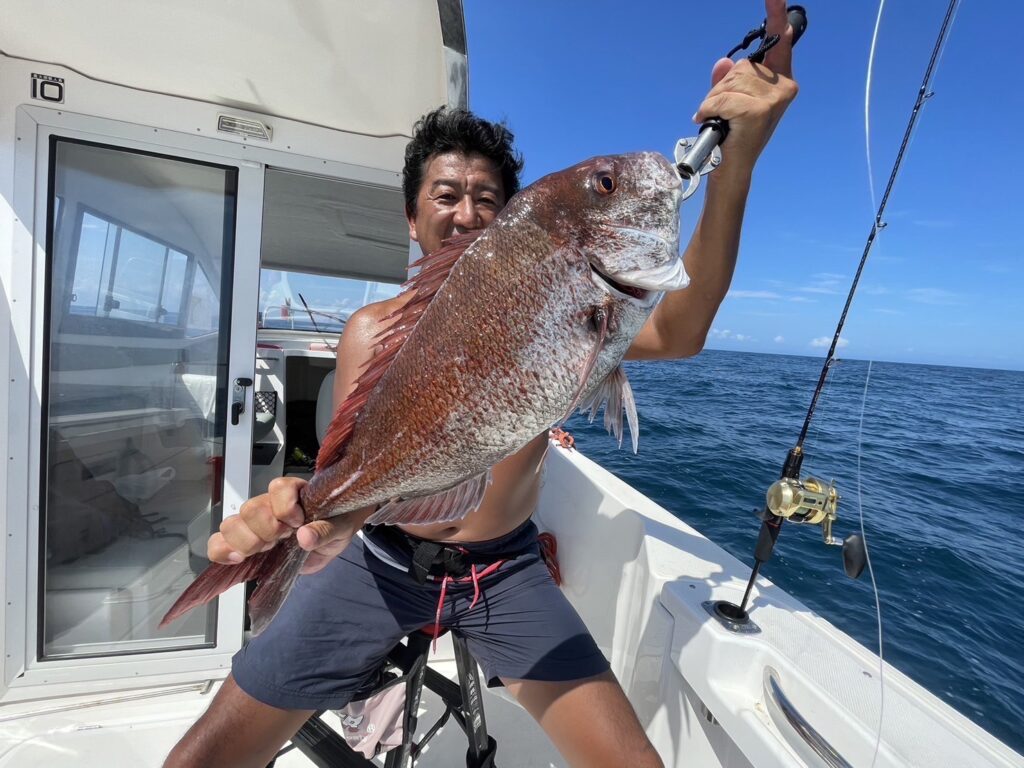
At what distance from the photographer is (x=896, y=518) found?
6789 mm

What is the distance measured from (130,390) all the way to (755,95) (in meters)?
3.34

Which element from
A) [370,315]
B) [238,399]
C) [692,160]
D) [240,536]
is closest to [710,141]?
[692,160]

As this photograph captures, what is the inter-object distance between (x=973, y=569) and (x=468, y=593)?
7.03 metres

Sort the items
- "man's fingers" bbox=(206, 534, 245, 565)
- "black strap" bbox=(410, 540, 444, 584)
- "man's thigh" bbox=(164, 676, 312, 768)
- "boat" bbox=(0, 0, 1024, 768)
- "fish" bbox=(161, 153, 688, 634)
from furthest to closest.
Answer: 1. "boat" bbox=(0, 0, 1024, 768)
2. "black strap" bbox=(410, 540, 444, 584)
3. "man's thigh" bbox=(164, 676, 312, 768)
4. "man's fingers" bbox=(206, 534, 245, 565)
5. "fish" bbox=(161, 153, 688, 634)

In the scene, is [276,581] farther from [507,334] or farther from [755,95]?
[755,95]

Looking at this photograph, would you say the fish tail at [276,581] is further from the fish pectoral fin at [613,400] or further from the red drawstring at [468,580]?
the fish pectoral fin at [613,400]

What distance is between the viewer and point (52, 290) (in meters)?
2.51

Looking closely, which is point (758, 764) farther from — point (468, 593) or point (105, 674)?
point (105, 674)

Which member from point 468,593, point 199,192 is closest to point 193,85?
point 199,192

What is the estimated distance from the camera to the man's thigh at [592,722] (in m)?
1.49

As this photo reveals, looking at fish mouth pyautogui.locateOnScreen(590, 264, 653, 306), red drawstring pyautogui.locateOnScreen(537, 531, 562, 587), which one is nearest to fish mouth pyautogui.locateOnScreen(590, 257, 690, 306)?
fish mouth pyautogui.locateOnScreen(590, 264, 653, 306)

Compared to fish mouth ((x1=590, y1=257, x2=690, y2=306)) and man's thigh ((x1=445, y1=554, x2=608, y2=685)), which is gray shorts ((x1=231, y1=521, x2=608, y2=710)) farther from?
fish mouth ((x1=590, y1=257, x2=690, y2=306))

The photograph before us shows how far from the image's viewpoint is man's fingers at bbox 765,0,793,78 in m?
1.21

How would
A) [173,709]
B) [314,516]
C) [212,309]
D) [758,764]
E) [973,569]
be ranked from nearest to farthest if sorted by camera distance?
[314,516] → [758,764] → [173,709] → [212,309] → [973,569]
